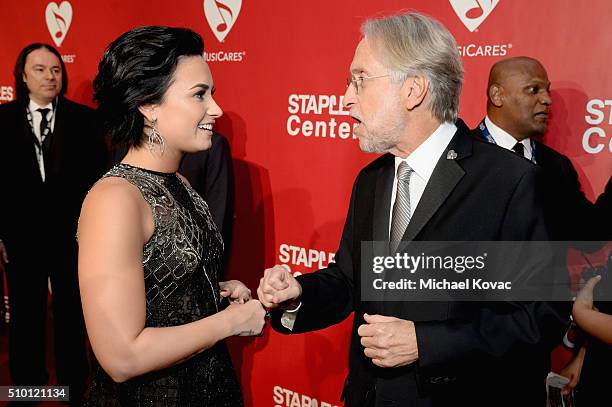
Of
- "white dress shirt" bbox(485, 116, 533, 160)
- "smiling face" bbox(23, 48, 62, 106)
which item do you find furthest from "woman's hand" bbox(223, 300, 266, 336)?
"smiling face" bbox(23, 48, 62, 106)

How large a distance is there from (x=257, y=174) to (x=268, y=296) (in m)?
2.07

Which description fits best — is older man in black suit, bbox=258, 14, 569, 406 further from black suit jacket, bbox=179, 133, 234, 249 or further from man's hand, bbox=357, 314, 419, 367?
black suit jacket, bbox=179, 133, 234, 249

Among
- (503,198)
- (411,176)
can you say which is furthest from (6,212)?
(503,198)

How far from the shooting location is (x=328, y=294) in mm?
1924

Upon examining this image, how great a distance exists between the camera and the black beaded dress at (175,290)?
5.70 ft

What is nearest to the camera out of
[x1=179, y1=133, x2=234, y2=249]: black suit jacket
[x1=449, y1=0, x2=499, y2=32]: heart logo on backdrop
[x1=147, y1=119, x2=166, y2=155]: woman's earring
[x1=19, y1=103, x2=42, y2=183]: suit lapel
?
[x1=147, y1=119, x2=166, y2=155]: woman's earring

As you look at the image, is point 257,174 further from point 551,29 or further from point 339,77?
point 551,29

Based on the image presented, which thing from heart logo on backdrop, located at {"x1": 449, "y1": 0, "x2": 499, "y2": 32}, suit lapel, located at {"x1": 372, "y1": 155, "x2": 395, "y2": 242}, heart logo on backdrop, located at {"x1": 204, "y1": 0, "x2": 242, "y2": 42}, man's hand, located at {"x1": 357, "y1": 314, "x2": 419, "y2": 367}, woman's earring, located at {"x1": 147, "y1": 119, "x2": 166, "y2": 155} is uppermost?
heart logo on backdrop, located at {"x1": 204, "y1": 0, "x2": 242, "y2": 42}

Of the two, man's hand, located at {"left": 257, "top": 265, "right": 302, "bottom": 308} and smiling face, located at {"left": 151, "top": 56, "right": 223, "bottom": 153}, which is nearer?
man's hand, located at {"left": 257, "top": 265, "right": 302, "bottom": 308}

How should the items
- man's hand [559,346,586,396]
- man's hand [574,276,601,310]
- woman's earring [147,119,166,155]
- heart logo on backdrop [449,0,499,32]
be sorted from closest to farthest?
woman's earring [147,119,166,155], man's hand [574,276,601,310], man's hand [559,346,586,396], heart logo on backdrop [449,0,499,32]

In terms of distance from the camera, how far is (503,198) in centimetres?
163

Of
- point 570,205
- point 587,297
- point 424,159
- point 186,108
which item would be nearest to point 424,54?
point 424,159

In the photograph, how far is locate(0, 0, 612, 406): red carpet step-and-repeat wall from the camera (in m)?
2.76

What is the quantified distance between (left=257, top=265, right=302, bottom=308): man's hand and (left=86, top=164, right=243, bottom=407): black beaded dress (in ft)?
0.70
